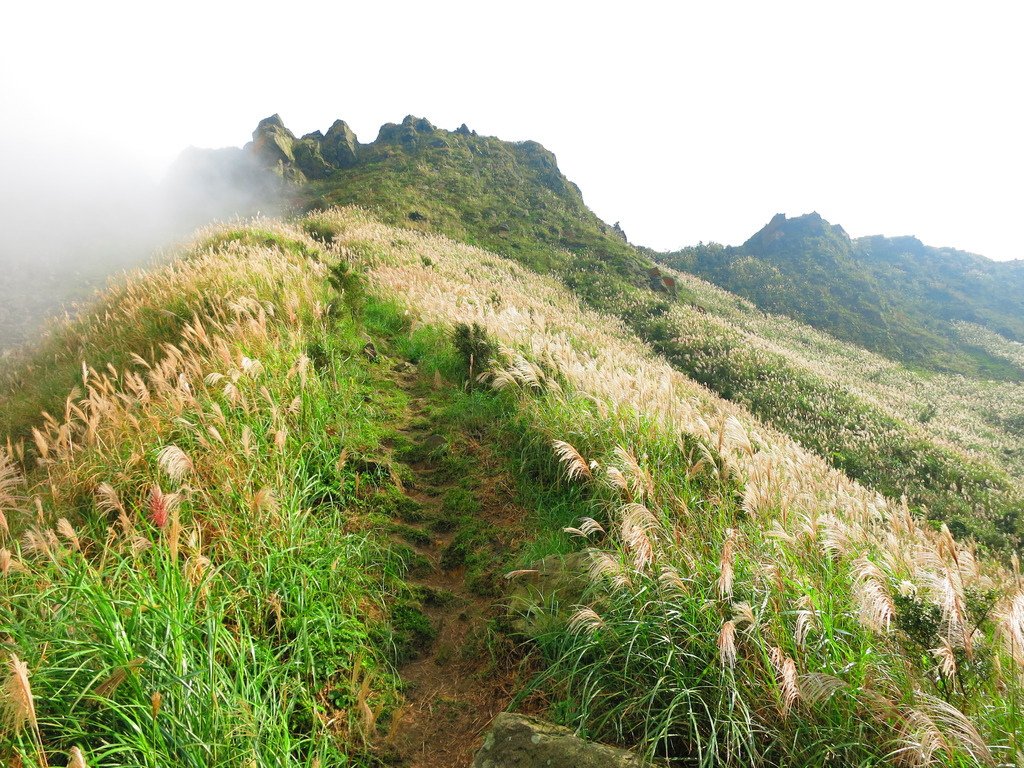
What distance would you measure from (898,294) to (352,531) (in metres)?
65.0

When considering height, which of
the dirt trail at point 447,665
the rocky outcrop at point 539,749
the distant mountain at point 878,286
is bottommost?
the dirt trail at point 447,665

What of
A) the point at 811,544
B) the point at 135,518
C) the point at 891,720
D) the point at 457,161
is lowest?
the point at 135,518

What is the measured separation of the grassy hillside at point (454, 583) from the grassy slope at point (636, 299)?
331 inches

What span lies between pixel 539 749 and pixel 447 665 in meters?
1.09

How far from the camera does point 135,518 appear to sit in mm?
2723

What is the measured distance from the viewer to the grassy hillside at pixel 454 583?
191 centimetres

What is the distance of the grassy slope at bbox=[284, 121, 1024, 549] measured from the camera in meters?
11.3

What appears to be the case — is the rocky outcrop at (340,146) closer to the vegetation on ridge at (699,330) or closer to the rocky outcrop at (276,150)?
the vegetation on ridge at (699,330)

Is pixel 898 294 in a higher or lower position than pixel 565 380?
higher

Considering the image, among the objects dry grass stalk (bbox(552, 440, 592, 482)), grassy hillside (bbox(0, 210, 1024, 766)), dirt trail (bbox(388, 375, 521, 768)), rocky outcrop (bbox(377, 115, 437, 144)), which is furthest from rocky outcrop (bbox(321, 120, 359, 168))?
dry grass stalk (bbox(552, 440, 592, 482))

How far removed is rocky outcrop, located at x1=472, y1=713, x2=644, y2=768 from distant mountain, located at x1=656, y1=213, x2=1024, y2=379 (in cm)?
4446

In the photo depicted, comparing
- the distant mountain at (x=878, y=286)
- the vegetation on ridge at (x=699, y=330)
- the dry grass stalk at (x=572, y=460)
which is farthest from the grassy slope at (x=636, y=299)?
the distant mountain at (x=878, y=286)

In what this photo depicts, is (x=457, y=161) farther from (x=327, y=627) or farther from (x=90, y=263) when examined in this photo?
(x=327, y=627)

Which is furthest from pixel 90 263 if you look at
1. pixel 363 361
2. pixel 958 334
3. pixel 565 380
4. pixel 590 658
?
pixel 958 334
